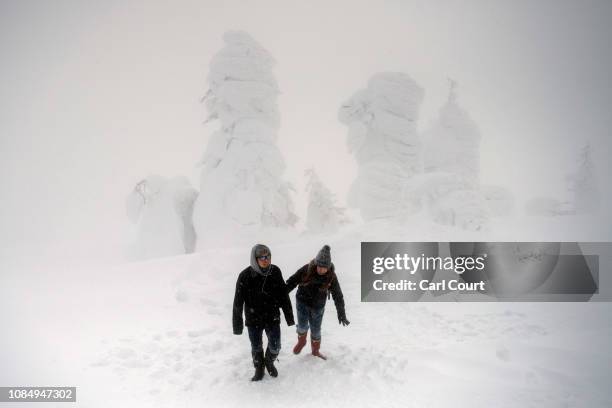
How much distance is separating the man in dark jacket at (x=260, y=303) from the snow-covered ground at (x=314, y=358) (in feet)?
1.30

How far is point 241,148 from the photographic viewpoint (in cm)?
1903

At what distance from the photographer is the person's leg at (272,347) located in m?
4.64

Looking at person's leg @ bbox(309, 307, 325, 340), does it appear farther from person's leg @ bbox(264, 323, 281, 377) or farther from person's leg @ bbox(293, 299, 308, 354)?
person's leg @ bbox(264, 323, 281, 377)

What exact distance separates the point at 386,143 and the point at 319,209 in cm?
656

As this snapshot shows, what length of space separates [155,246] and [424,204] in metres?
15.0

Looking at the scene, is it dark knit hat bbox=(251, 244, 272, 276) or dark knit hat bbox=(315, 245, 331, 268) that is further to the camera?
dark knit hat bbox=(315, 245, 331, 268)

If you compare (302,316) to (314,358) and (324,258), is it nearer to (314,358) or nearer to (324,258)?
(314,358)

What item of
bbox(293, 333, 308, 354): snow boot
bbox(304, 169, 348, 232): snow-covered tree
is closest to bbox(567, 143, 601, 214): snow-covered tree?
bbox(304, 169, 348, 232): snow-covered tree

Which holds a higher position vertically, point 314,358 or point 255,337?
point 255,337

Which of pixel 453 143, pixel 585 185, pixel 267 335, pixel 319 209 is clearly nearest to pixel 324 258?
pixel 267 335

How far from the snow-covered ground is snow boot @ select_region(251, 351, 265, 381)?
104 millimetres

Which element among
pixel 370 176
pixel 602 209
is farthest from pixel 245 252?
pixel 602 209

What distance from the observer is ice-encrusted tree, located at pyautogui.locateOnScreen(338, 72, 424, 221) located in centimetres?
2159

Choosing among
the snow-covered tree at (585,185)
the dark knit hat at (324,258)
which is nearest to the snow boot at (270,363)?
the dark knit hat at (324,258)
